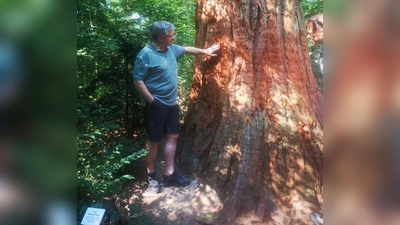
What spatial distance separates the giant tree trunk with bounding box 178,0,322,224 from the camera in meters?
3.09

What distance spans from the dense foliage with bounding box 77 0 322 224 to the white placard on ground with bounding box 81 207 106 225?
18 centimetres

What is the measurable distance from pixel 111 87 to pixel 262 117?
2.33 meters

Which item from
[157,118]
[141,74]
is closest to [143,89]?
[141,74]

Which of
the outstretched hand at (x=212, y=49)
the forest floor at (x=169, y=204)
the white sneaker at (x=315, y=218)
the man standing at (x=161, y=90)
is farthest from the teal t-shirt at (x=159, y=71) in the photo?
the white sneaker at (x=315, y=218)

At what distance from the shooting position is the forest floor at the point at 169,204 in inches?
123

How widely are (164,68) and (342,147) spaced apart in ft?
10.3

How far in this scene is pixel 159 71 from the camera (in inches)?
148

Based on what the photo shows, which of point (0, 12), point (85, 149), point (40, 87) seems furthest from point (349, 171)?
point (85, 149)

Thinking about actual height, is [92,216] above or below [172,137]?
below

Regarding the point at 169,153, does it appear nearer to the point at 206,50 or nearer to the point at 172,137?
the point at 172,137

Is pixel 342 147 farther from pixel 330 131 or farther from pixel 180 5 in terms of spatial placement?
pixel 180 5

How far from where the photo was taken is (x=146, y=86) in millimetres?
3795

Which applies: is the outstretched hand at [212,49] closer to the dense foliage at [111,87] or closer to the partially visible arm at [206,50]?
the partially visible arm at [206,50]

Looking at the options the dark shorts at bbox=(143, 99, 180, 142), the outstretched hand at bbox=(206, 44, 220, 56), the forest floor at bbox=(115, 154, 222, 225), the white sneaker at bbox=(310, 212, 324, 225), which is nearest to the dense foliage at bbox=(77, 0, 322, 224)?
the forest floor at bbox=(115, 154, 222, 225)
